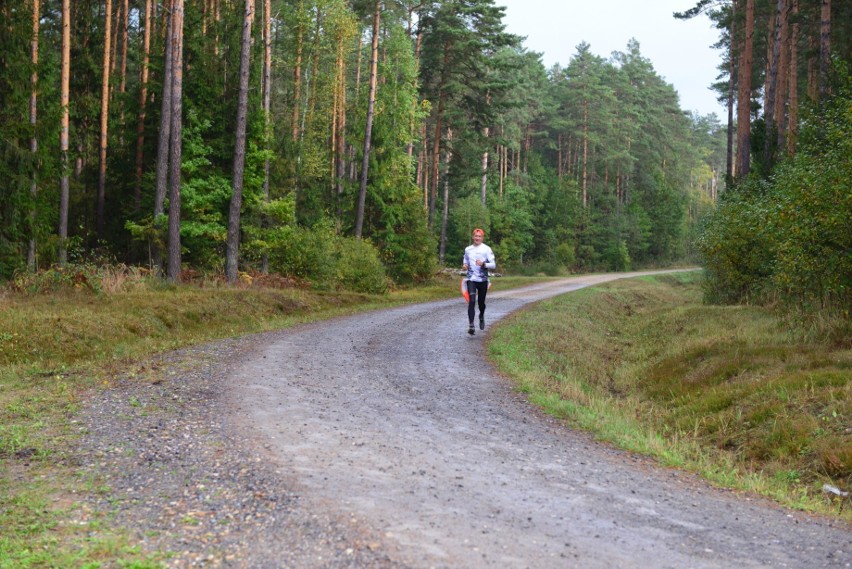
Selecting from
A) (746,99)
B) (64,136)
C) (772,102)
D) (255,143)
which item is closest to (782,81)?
(746,99)

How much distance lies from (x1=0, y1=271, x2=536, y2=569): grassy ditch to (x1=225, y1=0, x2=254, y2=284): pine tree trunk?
1522mm

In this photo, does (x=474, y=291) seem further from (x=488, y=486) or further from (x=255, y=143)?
(x=255, y=143)

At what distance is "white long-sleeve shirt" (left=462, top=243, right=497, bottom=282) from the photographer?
1404cm

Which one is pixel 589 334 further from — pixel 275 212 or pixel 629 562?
pixel 629 562

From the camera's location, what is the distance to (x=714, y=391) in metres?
10.4

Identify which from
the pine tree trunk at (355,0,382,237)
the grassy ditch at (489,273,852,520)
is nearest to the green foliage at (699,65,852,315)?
the grassy ditch at (489,273,852,520)

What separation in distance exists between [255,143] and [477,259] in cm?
1077

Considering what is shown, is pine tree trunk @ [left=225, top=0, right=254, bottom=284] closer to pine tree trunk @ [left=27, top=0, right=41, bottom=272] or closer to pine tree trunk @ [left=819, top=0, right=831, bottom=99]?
pine tree trunk @ [left=27, top=0, right=41, bottom=272]

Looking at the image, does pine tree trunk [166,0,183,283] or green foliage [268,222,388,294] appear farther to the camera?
green foliage [268,222,388,294]

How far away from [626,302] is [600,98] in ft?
144

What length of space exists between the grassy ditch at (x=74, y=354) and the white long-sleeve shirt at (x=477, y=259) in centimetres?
466

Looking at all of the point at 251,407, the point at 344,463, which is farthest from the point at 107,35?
the point at 344,463

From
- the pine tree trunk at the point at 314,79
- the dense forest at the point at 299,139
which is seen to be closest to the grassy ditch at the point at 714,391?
the dense forest at the point at 299,139

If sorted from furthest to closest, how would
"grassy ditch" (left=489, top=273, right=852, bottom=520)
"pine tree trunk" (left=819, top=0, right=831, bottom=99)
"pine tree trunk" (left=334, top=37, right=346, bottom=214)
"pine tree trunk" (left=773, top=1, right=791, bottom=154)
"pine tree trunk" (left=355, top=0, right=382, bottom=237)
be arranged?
"pine tree trunk" (left=334, top=37, right=346, bottom=214), "pine tree trunk" (left=355, top=0, right=382, bottom=237), "pine tree trunk" (left=773, top=1, right=791, bottom=154), "pine tree trunk" (left=819, top=0, right=831, bottom=99), "grassy ditch" (left=489, top=273, right=852, bottom=520)
